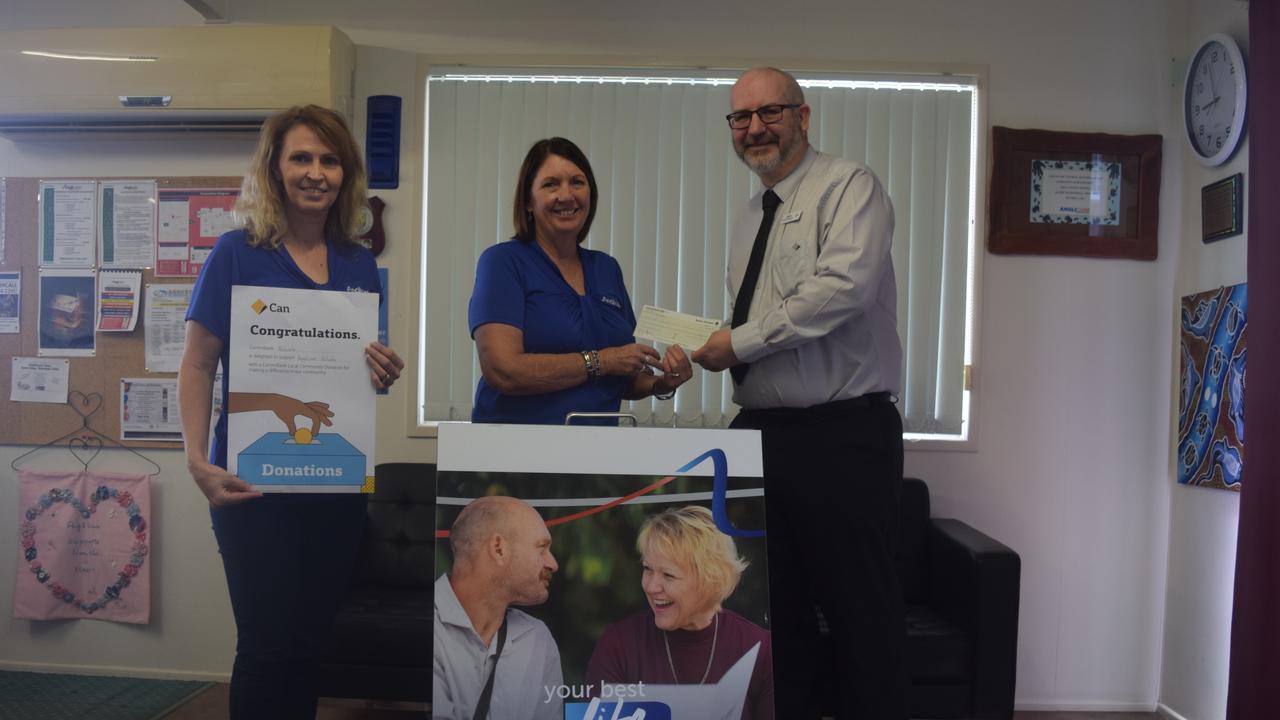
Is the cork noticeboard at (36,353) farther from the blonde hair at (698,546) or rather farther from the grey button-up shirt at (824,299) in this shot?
the blonde hair at (698,546)

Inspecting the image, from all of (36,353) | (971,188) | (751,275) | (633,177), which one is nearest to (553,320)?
(751,275)

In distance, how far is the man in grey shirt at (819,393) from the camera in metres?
1.78

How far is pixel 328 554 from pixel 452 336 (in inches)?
71.0

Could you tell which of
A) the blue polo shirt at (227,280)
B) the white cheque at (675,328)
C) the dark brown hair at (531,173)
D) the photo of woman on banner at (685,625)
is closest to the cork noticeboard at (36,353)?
the dark brown hair at (531,173)

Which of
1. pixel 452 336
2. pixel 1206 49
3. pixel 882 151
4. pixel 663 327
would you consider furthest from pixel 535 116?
pixel 1206 49

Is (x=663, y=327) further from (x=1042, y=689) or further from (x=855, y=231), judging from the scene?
(x=1042, y=689)

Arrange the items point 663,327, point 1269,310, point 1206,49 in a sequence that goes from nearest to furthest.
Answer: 1. point 663,327
2. point 1269,310
3. point 1206,49

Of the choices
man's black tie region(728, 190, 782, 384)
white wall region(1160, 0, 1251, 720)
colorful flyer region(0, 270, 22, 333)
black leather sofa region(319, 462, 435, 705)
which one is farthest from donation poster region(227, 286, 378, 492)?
white wall region(1160, 0, 1251, 720)

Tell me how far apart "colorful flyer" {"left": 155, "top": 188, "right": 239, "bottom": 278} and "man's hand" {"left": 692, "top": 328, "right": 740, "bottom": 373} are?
90.4 inches

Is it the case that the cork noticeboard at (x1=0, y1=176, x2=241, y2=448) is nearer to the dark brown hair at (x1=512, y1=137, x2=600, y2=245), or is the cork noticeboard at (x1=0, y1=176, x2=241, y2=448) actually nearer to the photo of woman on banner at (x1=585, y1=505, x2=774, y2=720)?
the dark brown hair at (x1=512, y1=137, x2=600, y2=245)

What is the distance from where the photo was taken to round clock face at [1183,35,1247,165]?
112 inches

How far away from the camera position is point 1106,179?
10.7ft

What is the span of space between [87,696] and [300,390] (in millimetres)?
2345

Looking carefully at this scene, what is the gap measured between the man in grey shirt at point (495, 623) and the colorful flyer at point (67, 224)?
268cm
